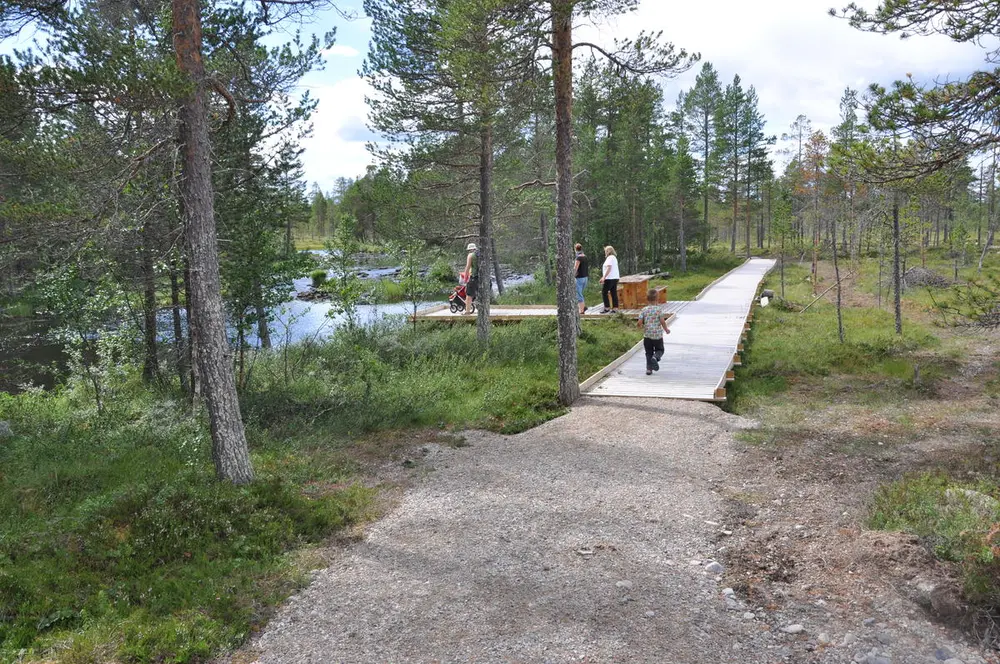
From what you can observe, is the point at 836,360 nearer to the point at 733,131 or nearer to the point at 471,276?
the point at 471,276

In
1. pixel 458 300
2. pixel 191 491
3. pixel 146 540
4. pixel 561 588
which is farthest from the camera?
pixel 458 300

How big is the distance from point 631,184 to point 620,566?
2926cm

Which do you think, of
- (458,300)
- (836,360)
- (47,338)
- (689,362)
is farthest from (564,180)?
(47,338)

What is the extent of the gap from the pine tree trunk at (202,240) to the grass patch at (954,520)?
6367mm

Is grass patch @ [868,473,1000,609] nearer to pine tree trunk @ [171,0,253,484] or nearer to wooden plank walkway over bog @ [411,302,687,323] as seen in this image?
pine tree trunk @ [171,0,253,484]

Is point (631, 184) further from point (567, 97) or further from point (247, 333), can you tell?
point (247, 333)

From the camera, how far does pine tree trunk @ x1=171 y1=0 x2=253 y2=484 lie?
20.1ft

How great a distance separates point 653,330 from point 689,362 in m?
1.56

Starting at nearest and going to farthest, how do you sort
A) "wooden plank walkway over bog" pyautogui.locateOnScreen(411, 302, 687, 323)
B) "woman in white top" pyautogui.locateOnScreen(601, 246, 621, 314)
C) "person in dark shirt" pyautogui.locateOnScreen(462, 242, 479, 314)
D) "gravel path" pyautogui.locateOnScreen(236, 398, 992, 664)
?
1. "gravel path" pyautogui.locateOnScreen(236, 398, 992, 664)
2. "person in dark shirt" pyautogui.locateOnScreen(462, 242, 479, 314)
3. "woman in white top" pyautogui.locateOnScreen(601, 246, 621, 314)
4. "wooden plank walkway over bog" pyautogui.locateOnScreen(411, 302, 687, 323)

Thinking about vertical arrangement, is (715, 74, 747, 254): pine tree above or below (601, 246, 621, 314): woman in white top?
above

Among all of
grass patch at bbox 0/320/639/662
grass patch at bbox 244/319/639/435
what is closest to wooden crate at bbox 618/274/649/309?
grass patch at bbox 244/319/639/435

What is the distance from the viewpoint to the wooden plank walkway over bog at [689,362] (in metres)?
10.6

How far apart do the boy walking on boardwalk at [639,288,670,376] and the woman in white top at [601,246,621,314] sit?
5.53m

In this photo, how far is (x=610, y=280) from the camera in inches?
709
